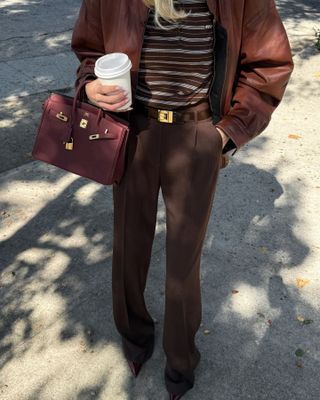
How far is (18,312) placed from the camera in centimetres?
321

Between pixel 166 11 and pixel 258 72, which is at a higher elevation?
pixel 166 11

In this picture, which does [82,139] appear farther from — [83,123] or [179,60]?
[179,60]

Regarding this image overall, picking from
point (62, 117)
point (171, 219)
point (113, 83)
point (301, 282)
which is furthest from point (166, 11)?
point (301, 282)

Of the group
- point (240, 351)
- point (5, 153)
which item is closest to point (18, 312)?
point (240, 351)

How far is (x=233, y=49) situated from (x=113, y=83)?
0.49 meters

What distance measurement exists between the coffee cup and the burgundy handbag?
0.45 ft

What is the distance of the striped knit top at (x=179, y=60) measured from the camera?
202 cm

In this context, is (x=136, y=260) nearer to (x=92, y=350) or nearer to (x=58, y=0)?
(x=92, y=350)

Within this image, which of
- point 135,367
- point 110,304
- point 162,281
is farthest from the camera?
point 162,281

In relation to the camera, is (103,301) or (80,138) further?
(103,301)

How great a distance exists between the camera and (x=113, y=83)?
1.96 metres

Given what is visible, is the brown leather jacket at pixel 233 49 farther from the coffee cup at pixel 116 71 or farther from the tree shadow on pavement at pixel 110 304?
the tree shadow on pavement at pixel 110 304

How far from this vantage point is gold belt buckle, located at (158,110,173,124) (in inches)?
84.1

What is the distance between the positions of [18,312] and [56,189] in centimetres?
137
